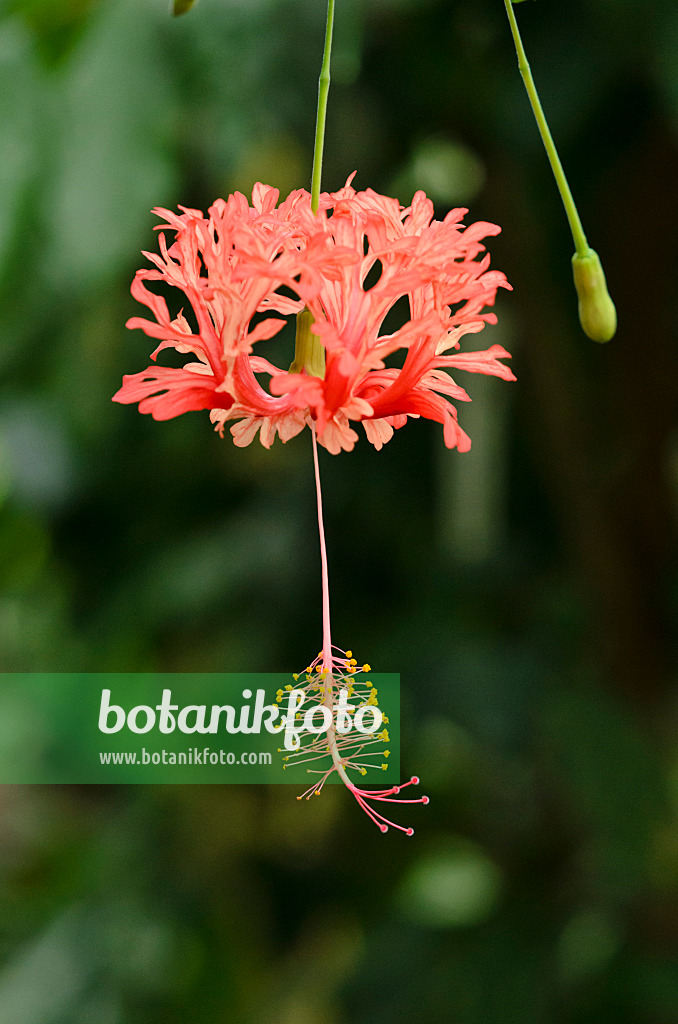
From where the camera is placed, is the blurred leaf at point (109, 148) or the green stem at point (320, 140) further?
the blurred leaf at point (109, 148)

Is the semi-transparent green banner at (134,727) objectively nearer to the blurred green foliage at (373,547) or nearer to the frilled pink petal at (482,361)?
the blurred green foliage at (373,547)

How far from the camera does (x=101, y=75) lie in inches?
42.1

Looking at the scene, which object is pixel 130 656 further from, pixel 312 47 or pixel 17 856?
pixel 312 47

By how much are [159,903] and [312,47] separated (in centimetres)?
135

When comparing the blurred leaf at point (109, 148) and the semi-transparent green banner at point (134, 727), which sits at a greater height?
the blurred leaf at point (109, 148)

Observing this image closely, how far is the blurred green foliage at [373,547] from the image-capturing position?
1.10m

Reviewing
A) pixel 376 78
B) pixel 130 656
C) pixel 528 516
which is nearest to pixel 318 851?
pixel 130 656

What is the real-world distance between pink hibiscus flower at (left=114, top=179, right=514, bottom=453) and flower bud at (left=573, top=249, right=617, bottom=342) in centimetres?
5

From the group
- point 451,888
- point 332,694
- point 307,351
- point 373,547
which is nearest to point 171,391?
point 307,351

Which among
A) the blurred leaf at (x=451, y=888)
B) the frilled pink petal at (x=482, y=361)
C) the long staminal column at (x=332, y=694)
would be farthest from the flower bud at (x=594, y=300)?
the blurred leaf at (x=451, y=888)

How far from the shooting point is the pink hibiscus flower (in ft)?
1.53

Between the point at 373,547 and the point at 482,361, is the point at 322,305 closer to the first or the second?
the point at 482,361

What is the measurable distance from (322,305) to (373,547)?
1134 millimetres

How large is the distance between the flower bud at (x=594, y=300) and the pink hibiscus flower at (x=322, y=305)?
1.9 inches
